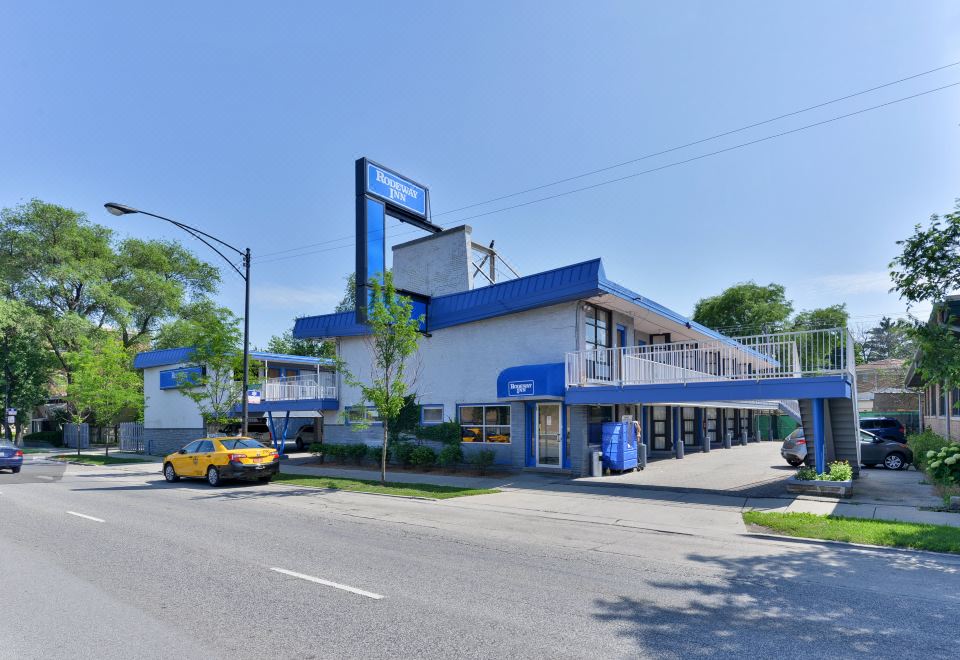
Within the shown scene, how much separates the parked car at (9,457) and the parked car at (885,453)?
33.2 metres

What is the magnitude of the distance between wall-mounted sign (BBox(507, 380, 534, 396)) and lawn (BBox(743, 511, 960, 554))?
8.12m

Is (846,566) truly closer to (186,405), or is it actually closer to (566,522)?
(566,522)

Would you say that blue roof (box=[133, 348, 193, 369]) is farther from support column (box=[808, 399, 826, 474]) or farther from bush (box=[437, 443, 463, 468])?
support column (box=[808, 399, 826, 474])

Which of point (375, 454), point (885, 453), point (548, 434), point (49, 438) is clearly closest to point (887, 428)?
point (885, 453)

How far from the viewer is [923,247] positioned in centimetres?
1023

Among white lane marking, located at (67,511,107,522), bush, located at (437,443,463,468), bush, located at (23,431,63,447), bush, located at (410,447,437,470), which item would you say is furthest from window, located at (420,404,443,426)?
bush, located at (23,431,63,447)

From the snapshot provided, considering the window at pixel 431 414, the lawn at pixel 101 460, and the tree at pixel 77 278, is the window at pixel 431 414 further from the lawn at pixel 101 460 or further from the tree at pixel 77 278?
the tree at pixel 77 278

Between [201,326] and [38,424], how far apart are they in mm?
49601

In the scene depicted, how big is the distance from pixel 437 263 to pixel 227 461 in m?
11.4

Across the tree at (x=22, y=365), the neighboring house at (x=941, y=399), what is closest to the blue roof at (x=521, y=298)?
the neighboring house at (x=941, y=399)

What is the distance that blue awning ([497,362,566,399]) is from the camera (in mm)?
18672

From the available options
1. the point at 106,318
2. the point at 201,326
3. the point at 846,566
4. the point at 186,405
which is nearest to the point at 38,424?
the point at 106,318

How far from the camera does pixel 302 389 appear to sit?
27312mm

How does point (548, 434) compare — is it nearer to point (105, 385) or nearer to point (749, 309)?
point (105, 385)
